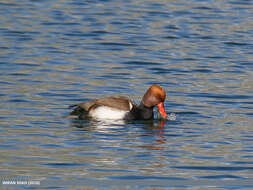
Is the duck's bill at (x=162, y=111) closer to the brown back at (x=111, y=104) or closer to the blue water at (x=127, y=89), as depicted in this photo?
the blue water at (x=127, y=89)

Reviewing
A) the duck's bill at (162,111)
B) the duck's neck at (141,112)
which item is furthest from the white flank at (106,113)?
the duck's bill at (162,111)

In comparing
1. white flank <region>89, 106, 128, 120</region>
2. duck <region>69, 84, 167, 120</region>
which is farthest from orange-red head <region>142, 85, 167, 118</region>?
white flank <region>89, 106, 128, 120</region>

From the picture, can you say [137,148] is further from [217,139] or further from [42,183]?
[42,183]

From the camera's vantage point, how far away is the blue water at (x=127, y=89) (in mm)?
9453

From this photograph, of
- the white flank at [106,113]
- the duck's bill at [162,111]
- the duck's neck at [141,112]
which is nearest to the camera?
the white flank at [106,113]

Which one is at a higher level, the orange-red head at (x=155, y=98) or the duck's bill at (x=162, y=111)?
the orange-red head at (x=155, y=98)

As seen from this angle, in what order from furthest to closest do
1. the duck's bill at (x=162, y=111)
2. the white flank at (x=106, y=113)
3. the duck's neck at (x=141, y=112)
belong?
1. the duck's bill at (x=162, y=111)
2. the duck's neck at (x=141, y=112)
3. the white flank at (x=106, y=113)

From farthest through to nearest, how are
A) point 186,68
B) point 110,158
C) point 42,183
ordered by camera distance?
point 186,68 → point 110,158 → point 42,183

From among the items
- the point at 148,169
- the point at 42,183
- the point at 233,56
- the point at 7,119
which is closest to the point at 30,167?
the point at 42,183

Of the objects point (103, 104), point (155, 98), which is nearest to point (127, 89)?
point (155, 98)

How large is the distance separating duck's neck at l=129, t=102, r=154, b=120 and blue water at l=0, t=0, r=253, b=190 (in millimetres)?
139

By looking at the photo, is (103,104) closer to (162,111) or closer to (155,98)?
(155,98)

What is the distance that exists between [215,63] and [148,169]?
30.3ft

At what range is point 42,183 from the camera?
865cm
